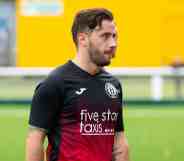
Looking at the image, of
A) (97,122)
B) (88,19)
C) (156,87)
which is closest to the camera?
(88,19)

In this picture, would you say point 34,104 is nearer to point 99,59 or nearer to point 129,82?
point 99,59

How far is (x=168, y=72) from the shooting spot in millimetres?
20875

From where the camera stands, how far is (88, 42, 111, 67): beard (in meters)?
5.11

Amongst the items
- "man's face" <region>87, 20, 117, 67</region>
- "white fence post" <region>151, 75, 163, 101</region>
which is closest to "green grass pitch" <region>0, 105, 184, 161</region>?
"white fence post" <region>151, 75, 163, 101</region>

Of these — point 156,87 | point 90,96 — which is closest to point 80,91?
point 90,96

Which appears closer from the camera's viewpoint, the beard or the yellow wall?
the beard

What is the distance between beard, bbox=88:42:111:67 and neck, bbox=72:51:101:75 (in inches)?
1.4

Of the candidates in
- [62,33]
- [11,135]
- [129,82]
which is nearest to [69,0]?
[62,33]

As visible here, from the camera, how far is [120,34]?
26.1 m

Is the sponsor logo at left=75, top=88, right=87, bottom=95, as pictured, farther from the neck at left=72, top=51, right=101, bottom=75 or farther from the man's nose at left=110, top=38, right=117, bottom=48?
the man's nose at left=110, top=38, right=117, bottom=48

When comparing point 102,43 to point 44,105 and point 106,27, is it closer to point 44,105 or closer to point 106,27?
point 106,27

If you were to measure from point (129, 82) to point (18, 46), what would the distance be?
11.9 feet

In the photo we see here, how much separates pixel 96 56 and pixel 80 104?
30 cm

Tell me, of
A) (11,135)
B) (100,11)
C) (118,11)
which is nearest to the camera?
(100,11)
